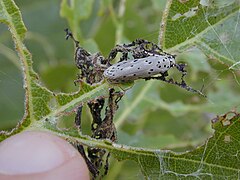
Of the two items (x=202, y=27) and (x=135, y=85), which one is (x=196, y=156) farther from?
(x=135, y=85)

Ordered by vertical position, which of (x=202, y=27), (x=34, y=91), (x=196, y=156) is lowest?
(x=196, y=156)

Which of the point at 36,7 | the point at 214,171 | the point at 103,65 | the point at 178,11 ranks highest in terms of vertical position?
the point at 36,7

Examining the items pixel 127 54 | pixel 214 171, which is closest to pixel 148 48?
pixel 127 54

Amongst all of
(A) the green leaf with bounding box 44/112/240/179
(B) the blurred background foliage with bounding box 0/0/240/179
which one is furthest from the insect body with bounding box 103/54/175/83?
(B) the blurred background foliage with bounding box 0/0/240/179

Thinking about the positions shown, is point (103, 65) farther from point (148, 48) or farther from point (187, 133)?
point (187, 133)

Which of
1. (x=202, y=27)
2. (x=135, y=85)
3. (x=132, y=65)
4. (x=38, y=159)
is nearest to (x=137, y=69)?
(x=132, y=65)

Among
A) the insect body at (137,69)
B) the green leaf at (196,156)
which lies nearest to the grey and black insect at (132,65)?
the insect body at (137,69)
